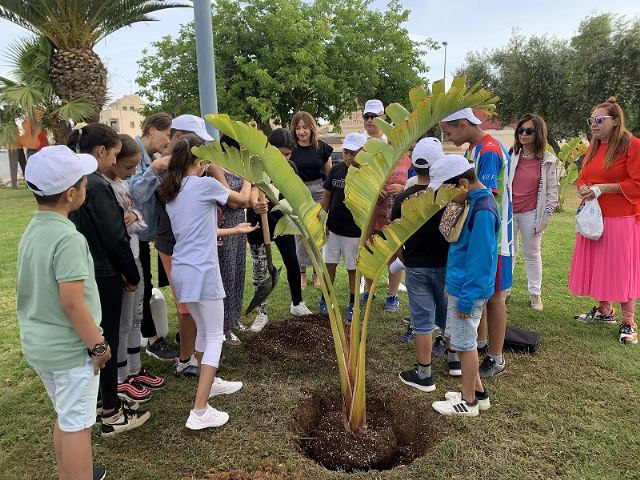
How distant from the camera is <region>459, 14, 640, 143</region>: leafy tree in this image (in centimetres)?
1958

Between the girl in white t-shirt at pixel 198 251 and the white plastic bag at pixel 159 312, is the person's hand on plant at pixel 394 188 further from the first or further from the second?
the white plastic bag at pixel 159 312

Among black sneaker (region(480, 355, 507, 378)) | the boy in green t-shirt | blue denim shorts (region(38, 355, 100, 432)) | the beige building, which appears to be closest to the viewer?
the boy in green t-shirt

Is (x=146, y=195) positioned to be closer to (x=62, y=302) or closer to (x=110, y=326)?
(x=110, y=326)

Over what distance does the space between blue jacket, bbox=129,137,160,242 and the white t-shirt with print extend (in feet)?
1.81

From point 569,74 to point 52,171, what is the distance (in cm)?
2349

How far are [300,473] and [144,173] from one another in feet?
7.86

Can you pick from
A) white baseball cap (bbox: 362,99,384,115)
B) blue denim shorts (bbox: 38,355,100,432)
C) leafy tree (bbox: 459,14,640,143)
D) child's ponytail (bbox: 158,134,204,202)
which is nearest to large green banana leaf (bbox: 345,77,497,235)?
child's ponytail (bbox: 158,134,204,202)

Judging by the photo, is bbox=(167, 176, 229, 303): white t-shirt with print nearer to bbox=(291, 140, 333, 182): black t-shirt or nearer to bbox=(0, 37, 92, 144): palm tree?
bbox=(291, 140, 333, 182): black t-shirt

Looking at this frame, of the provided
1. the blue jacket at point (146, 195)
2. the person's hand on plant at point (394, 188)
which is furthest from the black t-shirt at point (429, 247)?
the blue jacket at point (146, 195)

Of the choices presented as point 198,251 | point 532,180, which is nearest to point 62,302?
point 198,251

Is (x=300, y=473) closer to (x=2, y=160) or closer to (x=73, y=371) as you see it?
(x=73, y=371)

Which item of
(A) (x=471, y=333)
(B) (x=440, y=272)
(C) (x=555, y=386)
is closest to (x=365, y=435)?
(A) (x=471, y=333)

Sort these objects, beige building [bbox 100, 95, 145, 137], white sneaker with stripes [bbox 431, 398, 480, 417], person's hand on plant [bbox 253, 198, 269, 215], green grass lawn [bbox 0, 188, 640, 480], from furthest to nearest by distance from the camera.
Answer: beige building [bbox 100, 95, 145, 137], person's hand on plant [bbox 253, 198, 269, 215], white sneaker with stripes [bbox 431, 398, 480, 417], green grass lawn [bbox 0, 188, 640, 480]

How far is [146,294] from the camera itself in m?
4.16
